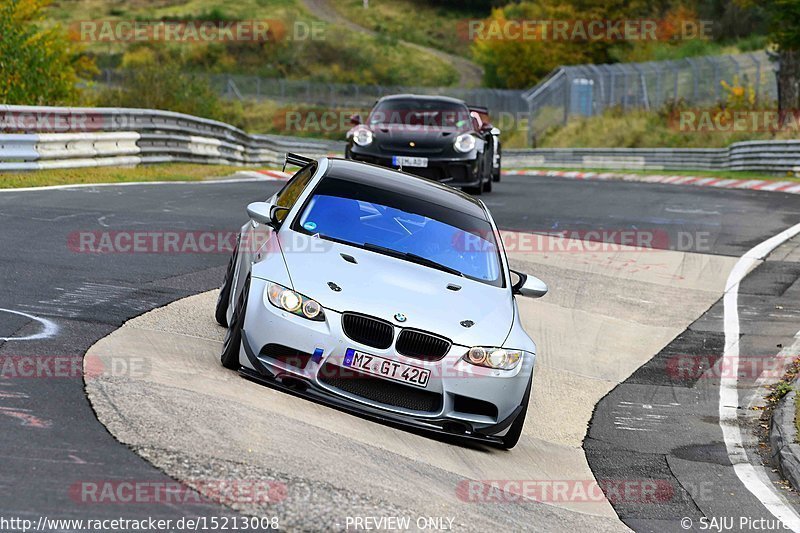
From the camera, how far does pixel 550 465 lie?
7801mm

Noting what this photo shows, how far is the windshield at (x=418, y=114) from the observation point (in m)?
20.5

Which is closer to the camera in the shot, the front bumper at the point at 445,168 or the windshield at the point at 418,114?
the front bumper at the point at 445,168

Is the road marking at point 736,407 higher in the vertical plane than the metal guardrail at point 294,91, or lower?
higher

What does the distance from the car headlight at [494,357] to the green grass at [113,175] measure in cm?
Result: 1176

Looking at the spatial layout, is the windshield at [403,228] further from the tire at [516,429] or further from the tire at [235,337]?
the tire at [516,429]

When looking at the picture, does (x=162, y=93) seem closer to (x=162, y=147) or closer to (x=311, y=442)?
(x=162, y=147)

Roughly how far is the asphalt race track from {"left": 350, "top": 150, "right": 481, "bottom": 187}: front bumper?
12.2 ft

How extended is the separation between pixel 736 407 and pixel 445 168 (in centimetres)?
1082

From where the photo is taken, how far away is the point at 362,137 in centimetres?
1981

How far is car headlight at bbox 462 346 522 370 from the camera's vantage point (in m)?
7.38

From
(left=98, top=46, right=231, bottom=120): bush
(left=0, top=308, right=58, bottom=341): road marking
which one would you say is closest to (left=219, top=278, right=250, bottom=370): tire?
(left=0, top=308, right=58, bottom=341): road marking

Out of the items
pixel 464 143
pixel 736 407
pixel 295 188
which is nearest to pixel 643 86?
pixel 464 143

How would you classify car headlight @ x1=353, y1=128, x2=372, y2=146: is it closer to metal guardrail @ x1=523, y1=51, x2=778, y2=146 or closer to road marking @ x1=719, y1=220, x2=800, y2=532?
road marking @ x1=719, y1=220, x2=800, y2=532

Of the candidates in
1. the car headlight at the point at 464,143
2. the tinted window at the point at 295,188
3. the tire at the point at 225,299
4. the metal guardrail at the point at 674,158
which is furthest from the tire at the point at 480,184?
the metal guardrail at the point at 674,158
